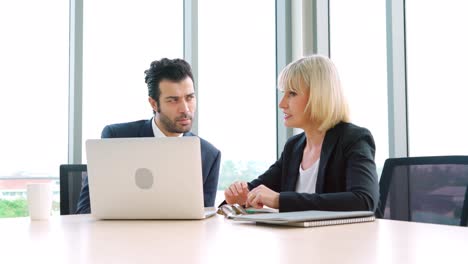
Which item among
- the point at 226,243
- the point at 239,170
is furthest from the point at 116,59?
the point at 226,243

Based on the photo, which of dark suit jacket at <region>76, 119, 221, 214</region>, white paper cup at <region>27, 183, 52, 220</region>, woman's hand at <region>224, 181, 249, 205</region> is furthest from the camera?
dark suit jacket at <region>76, 119, 221, 214</region>

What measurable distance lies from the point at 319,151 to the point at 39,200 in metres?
1.17

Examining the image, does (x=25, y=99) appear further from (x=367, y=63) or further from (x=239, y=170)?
(x=367, y=63)

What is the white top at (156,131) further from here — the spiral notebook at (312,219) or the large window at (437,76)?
the large window at (437,76)

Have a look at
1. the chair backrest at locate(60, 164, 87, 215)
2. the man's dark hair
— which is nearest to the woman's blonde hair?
the man's dark hair

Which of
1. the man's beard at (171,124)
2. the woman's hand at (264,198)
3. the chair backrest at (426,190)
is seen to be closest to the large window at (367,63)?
the man's beard at (171,124)

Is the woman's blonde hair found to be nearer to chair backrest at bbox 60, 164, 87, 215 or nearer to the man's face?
the man's face

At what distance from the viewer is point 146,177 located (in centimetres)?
164

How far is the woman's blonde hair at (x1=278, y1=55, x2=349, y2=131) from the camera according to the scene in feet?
7.52

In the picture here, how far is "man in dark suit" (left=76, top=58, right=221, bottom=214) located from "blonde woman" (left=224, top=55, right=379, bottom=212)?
0.32 meters

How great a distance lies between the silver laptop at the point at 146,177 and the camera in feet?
5.28

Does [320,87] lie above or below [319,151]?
above

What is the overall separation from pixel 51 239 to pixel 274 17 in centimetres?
320

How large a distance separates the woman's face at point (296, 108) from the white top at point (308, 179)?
198 millimetres
